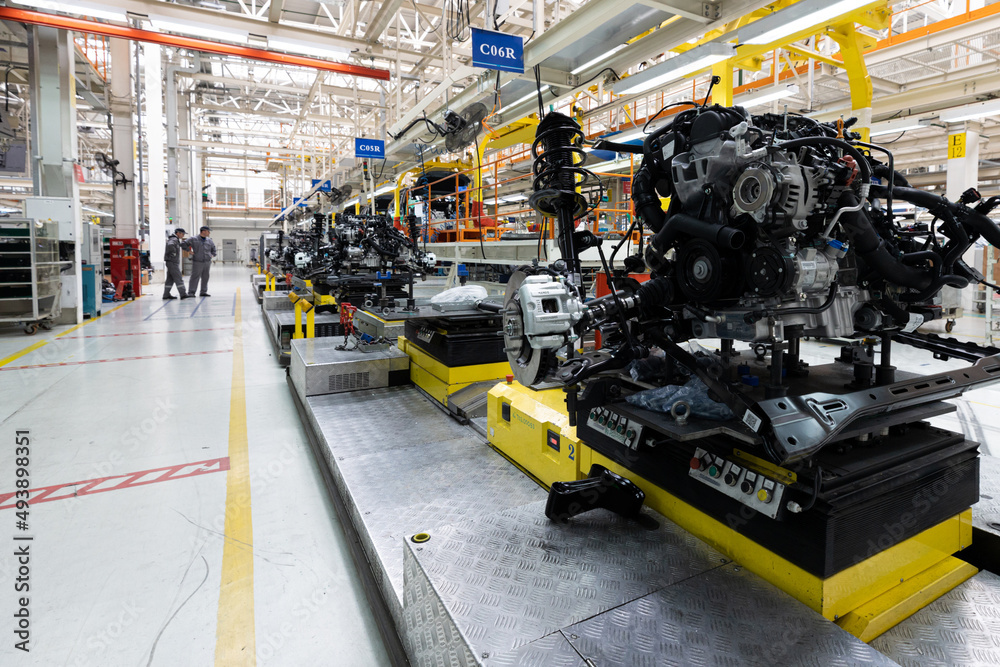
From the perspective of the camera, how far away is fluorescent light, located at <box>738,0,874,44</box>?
3639 millimetres

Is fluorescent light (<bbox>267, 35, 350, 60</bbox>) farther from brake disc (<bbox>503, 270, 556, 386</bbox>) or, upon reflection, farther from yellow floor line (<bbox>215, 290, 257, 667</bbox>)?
brake disc (<bbox>503, 270, 556, 386</bbox>)

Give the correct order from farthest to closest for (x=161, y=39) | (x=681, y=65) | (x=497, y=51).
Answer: (x=161, y=39), (x=681, y=65), (x=497, y=51)

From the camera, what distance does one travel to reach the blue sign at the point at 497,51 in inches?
163

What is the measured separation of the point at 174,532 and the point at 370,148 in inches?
300

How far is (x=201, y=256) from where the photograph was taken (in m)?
14.4

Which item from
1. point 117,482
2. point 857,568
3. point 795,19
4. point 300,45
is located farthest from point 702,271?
point 300,45

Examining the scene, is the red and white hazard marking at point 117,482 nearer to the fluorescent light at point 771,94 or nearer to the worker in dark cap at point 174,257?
the fluorescent light at point 771,94

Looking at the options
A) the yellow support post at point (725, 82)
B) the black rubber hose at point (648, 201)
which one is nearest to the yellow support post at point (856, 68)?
the yellow support post at point (725, 82)

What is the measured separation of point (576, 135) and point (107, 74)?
643 inches

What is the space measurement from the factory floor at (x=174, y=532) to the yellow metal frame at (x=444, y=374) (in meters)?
1.09

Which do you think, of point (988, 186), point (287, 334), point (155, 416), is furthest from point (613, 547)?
point (988, 186)

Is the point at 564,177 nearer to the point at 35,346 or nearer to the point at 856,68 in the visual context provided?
the point at 856,68

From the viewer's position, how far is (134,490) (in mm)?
3395

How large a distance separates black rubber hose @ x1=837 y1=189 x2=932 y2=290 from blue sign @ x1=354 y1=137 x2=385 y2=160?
27.8ft
